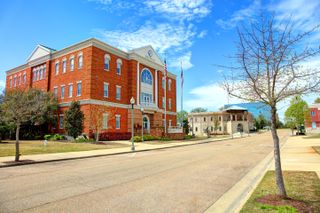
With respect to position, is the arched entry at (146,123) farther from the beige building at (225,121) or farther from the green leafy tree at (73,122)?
the beige building at (225,121)

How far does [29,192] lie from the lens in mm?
6609

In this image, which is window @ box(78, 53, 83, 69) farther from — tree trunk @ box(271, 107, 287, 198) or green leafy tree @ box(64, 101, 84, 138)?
tree trunk @ box(271, 107, 287, 198)

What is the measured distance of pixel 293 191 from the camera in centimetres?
618

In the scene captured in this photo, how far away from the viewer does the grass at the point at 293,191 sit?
4816 mm

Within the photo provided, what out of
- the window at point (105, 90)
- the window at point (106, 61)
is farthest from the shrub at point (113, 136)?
the window at point (106, 61)

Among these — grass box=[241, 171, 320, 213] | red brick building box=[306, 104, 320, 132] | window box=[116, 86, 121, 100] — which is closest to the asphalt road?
grass box=[241, 171, 320, 213]

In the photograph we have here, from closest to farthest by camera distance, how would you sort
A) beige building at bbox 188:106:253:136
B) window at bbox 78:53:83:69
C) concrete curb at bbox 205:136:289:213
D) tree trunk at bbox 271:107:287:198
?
concrete curb at bbox 205:136:289:213 → tree trunk at bbox 271:107:287:198 → window at bbox 78:53:83:69 → beige building at bbox 188:106:253:136

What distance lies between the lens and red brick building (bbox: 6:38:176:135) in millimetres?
33875

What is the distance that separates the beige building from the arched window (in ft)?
145

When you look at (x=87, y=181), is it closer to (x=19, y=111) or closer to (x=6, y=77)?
(x=19, y=111)

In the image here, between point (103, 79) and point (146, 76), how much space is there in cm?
1099

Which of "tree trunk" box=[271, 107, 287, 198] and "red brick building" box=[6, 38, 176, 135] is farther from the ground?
"red brick building" box=[6, 38, 176, 135]

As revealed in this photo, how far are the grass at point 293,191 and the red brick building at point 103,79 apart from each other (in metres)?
26.1

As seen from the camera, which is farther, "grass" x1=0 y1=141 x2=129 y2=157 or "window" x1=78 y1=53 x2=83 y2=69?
"window" x1=78 y1=53 x2=83 y2=69
